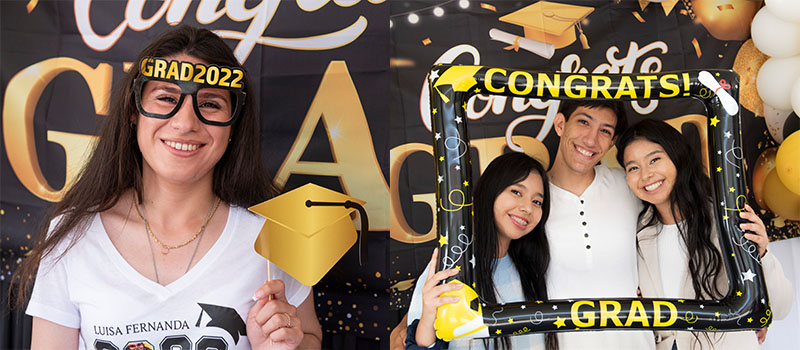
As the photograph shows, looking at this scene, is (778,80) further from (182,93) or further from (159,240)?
(159,240)

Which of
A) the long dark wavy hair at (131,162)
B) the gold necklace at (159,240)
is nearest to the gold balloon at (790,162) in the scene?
the long dark wavy hair at (131,162)

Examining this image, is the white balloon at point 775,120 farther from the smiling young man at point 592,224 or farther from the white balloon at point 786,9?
the smiling young man at point 592,224

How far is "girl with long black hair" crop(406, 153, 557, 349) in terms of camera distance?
5.62 feet

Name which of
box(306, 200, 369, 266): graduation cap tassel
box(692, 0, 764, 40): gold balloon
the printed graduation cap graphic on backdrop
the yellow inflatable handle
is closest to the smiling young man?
the yellow inflatable handle

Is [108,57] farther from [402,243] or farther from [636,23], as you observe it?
[636,23]

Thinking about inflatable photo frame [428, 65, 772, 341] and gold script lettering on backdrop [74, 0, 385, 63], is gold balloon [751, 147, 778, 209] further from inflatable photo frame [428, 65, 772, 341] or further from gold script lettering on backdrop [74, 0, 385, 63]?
gold script lettering on backdrop [74, 0, 385, 63]

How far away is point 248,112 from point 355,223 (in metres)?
0.46

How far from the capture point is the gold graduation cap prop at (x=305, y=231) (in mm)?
1666

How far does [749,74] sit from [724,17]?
0.60 ft

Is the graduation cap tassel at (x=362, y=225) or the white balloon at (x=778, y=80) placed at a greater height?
the white balloon at (x=778, y=80)

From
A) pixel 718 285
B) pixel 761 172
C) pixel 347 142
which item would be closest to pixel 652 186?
pixel 718 285

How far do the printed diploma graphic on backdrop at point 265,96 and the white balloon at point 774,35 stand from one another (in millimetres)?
1076

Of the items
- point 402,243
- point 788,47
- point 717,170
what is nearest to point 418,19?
point 402,243

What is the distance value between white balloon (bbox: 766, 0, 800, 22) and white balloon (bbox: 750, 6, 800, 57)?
0.04 meters
